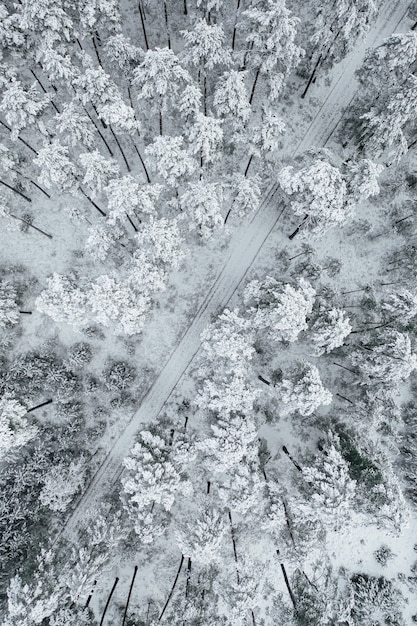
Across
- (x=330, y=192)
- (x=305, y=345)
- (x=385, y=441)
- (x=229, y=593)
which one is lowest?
(x=229, y=593)

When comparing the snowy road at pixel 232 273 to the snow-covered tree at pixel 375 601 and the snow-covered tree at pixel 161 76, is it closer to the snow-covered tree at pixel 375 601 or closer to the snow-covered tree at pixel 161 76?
the snow-covered tree at pixel 161 76

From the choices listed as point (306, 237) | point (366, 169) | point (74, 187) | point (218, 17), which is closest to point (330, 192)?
point (366, 169)

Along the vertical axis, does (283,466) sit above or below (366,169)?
below

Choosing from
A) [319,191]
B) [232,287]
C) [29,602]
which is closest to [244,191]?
[319,191]

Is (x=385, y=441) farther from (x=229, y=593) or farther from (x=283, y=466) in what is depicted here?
(x=229, y=593)

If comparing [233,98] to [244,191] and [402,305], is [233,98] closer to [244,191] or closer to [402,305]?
[244,191]

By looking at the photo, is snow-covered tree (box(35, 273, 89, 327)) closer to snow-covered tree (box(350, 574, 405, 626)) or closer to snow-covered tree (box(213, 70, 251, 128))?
snow-covered tree (box(213, 70, 251, 128))

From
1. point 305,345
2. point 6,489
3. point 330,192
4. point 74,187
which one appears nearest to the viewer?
point 330,192
